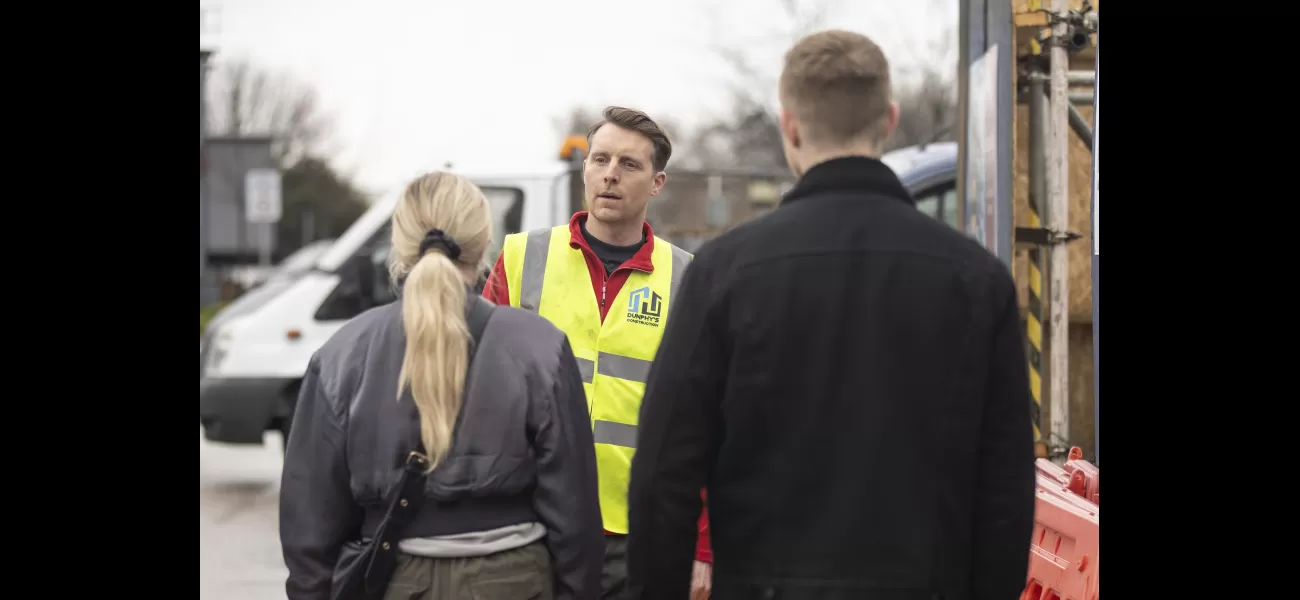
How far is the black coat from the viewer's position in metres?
2.50

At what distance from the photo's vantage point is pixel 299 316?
396 inches

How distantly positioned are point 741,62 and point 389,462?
33.5 metres

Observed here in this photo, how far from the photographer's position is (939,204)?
1147 centimetres

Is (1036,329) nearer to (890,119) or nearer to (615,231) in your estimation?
(615,231)

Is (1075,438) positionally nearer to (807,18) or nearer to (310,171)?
(807,18)

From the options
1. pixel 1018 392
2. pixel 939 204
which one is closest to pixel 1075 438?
pixel 1018 392

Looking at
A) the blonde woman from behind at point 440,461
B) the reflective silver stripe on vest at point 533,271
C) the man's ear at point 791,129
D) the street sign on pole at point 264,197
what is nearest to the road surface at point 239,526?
the reflective silver stripe on vest at point 533,271

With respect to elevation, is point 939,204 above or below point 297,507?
above

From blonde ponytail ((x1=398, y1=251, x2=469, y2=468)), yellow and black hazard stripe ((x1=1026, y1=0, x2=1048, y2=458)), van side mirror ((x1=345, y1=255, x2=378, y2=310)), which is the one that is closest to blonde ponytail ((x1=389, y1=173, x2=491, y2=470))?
blonde ponytail ((x1=398, y1=251, x2=469, y2=468))

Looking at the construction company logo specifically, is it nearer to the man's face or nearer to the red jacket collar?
the red jacket collar

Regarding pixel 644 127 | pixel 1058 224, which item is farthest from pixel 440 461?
pixel 1058 224

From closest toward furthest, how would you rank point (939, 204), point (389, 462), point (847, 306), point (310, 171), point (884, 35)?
point (847, 306), point (389, 462), point (939, 204), point (884, 35), point (310, 171)

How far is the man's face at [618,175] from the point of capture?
402 cm

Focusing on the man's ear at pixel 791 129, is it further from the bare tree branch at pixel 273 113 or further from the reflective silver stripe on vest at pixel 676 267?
the bare tree branch at pixel 273 113
